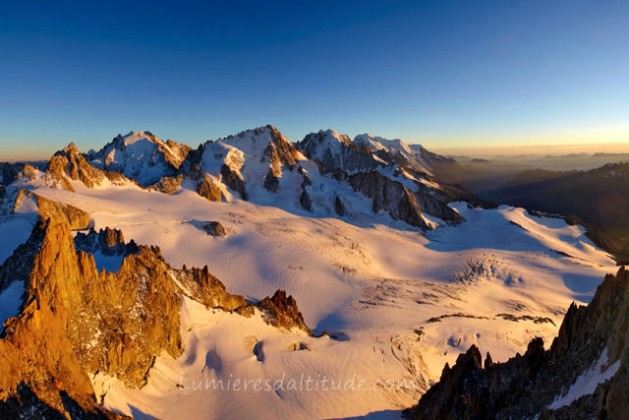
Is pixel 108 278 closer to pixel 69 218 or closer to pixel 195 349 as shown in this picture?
pixel 195 349

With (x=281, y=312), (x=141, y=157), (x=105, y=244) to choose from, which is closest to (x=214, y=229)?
(x=105, y=244)

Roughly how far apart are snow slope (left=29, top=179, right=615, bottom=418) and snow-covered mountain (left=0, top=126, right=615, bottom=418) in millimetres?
296

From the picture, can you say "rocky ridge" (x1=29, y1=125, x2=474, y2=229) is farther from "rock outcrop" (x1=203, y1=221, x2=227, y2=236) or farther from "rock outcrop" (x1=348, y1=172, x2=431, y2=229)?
"rock outcrop" (x1=203, y1=221, x2=227, y2=236)

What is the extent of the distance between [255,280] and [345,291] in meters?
19.9

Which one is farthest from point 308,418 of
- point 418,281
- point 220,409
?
point 418,281

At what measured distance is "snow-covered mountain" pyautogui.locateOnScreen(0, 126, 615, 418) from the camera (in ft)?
92.4

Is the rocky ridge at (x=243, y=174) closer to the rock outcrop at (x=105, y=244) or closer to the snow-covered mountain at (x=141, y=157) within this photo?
the snow-covered mountain at (x=141, y=157)

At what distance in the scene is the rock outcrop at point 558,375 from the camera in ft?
51.2

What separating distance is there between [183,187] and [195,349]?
105 metres

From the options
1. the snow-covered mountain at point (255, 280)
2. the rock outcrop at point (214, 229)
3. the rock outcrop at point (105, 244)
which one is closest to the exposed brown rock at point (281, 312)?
the snow-covered mountain at point (255, 280)

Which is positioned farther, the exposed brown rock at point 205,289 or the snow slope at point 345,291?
the exposed brown rock at point 205,289

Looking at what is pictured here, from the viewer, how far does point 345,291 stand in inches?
3002

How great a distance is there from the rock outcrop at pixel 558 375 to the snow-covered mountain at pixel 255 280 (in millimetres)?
11651

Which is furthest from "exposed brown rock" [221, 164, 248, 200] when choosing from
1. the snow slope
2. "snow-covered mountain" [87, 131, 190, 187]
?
"snow-covered mountain" [87, 131, 190, 187]
